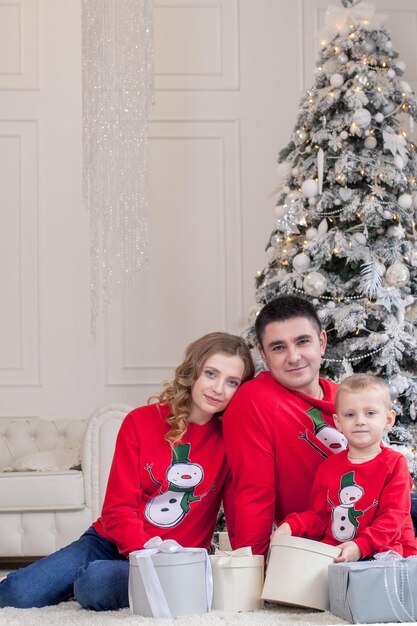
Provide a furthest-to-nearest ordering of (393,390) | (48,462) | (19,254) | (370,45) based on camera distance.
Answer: (19,254), (48,462), (370,45), (393,390)

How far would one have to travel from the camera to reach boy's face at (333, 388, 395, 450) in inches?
97.0

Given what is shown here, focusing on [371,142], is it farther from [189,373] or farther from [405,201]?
[189,373]

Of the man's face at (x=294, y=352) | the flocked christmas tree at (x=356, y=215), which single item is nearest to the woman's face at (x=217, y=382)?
the man's face at (x=294, y=352)

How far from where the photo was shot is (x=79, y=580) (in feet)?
8.34

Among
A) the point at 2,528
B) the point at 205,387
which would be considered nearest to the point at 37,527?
the point at 2,528

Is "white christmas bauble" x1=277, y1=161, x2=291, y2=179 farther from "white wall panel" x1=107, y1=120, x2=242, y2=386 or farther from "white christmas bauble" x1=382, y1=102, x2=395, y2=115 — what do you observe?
"white wall panel" x1=107, y1=120, x2=242, y2=386

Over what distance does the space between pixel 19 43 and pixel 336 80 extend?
2354 millimetres

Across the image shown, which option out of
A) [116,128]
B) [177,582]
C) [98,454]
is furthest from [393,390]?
[116,128]

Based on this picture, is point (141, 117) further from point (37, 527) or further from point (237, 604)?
point (237, 604)

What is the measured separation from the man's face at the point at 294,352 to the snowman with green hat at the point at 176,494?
1.17 feet

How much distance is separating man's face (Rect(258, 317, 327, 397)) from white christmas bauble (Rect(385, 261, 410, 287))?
5.33ft

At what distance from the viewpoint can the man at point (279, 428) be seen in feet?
8.48

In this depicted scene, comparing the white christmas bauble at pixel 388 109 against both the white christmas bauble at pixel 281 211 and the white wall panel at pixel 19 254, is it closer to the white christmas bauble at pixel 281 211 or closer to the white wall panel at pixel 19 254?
the white christmas bauble at pixel 281 211

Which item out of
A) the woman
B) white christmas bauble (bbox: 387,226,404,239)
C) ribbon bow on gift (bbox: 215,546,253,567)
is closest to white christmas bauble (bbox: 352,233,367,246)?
white christmas bauble (bbox: 387,226,404,239)
